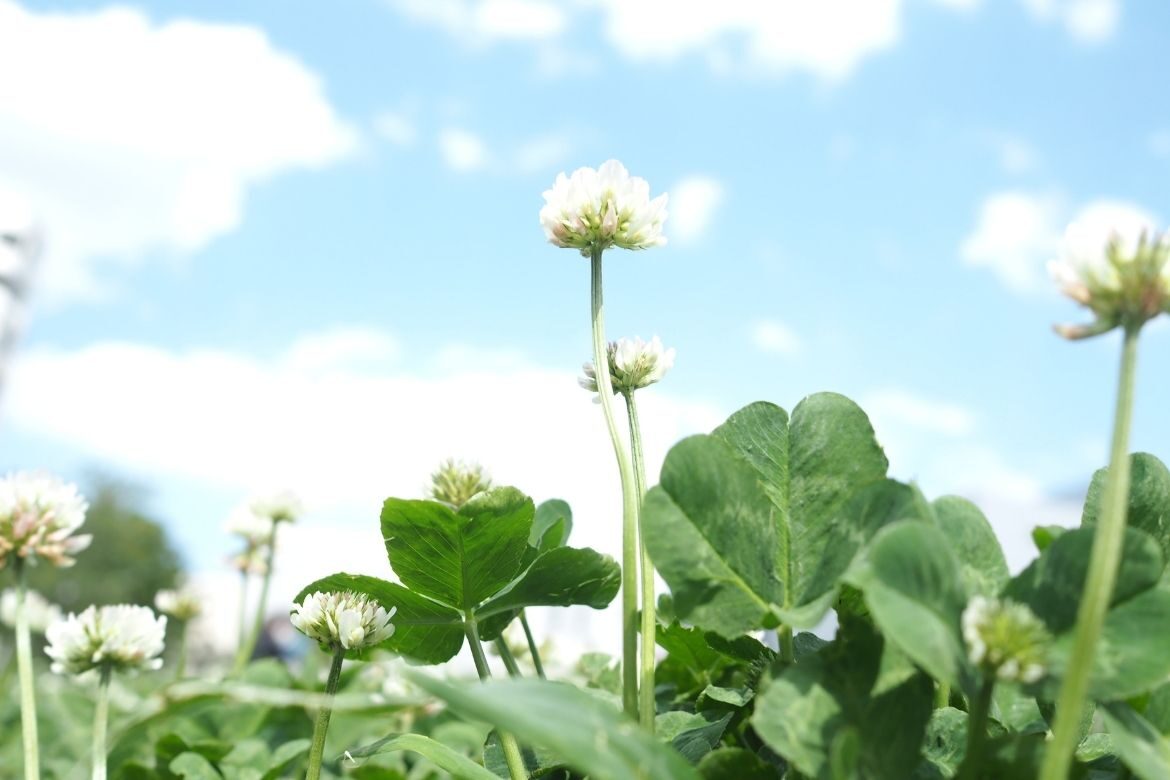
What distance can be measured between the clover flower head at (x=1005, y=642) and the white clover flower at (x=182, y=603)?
123 inches

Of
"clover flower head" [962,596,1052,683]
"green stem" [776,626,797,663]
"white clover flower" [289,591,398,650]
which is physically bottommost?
"white clover flower" [289,591,398,650]

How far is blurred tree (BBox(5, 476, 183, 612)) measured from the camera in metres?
39.1

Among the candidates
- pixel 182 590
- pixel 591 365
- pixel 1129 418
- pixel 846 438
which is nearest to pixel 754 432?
pixel 846 438

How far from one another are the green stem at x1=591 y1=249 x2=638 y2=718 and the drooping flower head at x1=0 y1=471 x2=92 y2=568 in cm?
57

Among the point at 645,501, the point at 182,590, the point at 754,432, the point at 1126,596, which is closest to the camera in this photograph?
the point at 1126,596

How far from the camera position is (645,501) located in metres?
0.75

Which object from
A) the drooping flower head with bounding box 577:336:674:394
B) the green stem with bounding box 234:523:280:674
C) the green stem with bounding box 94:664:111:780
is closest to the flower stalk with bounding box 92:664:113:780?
the green stem with bounding box 94:664:111:780

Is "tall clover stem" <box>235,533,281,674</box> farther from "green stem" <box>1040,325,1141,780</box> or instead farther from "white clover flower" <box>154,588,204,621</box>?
"green stem" <box>1040,325,1141,780</box>

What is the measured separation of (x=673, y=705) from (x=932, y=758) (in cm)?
51

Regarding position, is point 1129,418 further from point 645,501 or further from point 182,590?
point 182,590

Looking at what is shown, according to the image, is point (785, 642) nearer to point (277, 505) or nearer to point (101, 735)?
point (101, 735)

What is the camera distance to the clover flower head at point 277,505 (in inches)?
117

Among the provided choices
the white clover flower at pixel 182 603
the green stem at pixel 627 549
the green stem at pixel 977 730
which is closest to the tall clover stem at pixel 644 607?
the green stem at pixel 627 549

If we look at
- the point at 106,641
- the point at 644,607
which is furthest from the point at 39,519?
the point at 644,607
